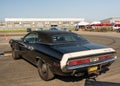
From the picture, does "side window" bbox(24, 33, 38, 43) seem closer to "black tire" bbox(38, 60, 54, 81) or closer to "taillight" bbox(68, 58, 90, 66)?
"black tire" bbox(38, 60, 54, 81)

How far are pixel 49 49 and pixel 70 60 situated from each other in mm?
949

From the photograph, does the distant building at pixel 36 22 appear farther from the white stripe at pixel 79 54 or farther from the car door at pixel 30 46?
the white stripe at pixel 79 54

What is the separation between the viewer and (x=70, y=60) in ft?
17.7

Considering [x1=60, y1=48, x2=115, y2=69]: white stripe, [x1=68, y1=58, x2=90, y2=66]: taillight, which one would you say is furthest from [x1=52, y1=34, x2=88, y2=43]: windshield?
[x1=68, y1=58, x2=90, y2=66]: taillight

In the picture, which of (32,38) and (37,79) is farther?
(32,38)

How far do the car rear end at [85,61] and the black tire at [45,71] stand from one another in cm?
82

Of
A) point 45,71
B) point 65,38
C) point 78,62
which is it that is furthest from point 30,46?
point 78,62

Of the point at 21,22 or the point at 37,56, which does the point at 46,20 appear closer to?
the point at 21,22

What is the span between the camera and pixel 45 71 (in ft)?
20.3

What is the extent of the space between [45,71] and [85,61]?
1.34 metres

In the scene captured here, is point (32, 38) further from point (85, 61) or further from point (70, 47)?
point (85, 61)

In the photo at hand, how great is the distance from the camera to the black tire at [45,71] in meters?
6.03


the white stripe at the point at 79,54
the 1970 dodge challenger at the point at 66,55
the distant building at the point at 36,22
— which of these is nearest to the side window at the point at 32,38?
the 1970 dodge challenger at the point at 66,55

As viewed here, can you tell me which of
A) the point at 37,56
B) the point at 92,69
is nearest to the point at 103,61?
the point at 92,69
